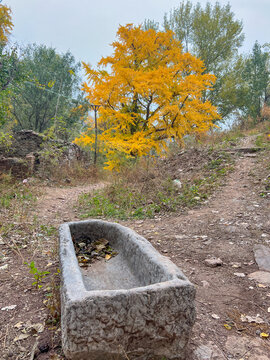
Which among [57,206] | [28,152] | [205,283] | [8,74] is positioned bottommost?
[205,283]

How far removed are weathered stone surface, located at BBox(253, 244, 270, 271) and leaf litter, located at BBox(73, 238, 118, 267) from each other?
5.61 ft

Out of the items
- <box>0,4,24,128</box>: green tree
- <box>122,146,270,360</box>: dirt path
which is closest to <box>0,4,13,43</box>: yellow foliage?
<box>0,4,24,128</box>: green tree

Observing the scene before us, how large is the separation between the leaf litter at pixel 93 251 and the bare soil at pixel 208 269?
0.34m

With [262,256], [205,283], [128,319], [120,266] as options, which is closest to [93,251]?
[120,266]

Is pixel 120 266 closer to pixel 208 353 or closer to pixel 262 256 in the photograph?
pixel 208 353

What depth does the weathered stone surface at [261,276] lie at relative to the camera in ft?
8.02

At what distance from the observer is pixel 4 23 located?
251 inches

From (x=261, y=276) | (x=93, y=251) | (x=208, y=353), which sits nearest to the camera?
(x=208, y=353)

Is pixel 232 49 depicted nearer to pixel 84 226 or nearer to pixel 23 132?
pixel 23 132

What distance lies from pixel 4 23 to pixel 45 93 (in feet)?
24.0

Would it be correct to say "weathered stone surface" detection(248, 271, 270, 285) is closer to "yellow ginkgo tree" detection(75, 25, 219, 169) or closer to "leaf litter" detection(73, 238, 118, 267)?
"leaf litter" detection(73, 238, 118, 267)

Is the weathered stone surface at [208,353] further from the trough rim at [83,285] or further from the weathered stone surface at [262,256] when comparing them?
the weathered stone surface at [262,256]

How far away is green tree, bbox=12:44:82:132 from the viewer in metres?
13.1

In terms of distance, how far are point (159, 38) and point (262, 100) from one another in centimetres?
915
